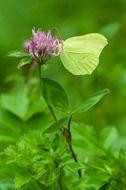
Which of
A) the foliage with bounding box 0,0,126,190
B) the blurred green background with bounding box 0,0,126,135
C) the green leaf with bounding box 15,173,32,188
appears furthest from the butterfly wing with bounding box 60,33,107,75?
the blurred green background with bounding box 0,0,126,135

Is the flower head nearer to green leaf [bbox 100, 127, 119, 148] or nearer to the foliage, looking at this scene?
the foliage

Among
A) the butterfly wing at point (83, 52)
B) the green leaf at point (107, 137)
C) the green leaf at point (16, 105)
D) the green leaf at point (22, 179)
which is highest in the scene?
the butterfly wing at point (83, 52)

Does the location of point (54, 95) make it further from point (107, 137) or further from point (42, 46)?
point (107, 137)

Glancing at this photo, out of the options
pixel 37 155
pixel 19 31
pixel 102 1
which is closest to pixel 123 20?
pixel 102 1

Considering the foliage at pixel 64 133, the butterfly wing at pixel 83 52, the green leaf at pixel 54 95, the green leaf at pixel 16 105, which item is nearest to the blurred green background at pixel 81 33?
the foliage at pixel 64 133

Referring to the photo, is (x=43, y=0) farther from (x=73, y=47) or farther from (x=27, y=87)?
(x=73, y=47)

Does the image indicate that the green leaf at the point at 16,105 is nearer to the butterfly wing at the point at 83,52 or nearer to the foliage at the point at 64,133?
the foliage at the point at 64,133

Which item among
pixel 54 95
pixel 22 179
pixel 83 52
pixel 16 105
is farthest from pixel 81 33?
pixel 22 179
